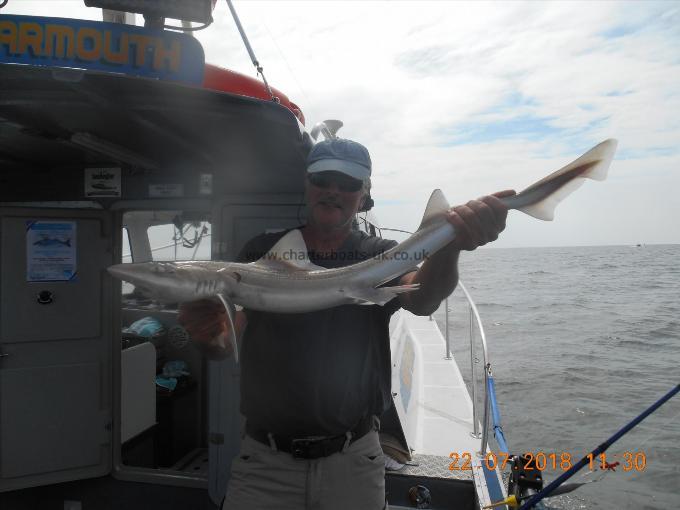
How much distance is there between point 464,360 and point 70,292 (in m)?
14.1

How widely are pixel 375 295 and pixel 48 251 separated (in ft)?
13.3

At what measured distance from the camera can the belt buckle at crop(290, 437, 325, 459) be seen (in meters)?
2.73

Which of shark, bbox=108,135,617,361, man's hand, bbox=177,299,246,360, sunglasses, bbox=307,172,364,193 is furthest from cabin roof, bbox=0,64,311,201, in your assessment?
man's hand, bbox=177,299,246,360

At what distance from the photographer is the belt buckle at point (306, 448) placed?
2729 mm

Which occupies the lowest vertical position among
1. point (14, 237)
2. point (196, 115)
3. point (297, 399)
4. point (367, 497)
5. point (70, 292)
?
point (367, 497)

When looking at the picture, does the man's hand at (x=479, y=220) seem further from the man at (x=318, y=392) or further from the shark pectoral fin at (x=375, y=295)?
the shark pectoral fin at (x=375, y=295)

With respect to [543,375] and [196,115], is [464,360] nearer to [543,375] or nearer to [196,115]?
[543,375]

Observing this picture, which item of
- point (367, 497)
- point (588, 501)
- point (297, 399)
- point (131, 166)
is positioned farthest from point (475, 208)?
point (588, 501)

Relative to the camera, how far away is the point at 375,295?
261 cm

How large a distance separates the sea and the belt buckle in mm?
1522

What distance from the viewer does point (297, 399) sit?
2.76 m

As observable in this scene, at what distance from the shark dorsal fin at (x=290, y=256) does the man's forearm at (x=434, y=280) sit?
0.62m
